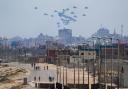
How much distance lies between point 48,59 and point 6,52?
6633cm

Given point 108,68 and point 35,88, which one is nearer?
point 35,88

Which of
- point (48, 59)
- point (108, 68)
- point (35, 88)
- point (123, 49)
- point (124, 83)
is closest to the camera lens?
point (35, 88)

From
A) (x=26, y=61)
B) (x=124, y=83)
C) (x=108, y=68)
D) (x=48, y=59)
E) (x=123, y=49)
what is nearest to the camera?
(x=124, y=83)

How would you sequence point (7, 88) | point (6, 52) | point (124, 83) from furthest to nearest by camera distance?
1. point (6, 52)
2. point (7, 88)
3. point (124, 83)

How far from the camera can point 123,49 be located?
287 ft

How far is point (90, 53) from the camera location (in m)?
53.8

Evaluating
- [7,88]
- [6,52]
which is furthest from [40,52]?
[7,88]

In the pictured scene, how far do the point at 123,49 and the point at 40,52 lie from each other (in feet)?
266

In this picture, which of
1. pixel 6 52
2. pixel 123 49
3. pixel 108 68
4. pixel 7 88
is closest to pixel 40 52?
pixel 6 52

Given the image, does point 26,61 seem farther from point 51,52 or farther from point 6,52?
point 6,52

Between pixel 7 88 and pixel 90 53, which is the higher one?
pixel 90 53

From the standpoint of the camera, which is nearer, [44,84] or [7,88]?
[44,84]

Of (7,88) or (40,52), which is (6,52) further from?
(7,88)

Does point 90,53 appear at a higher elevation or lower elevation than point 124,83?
higher
